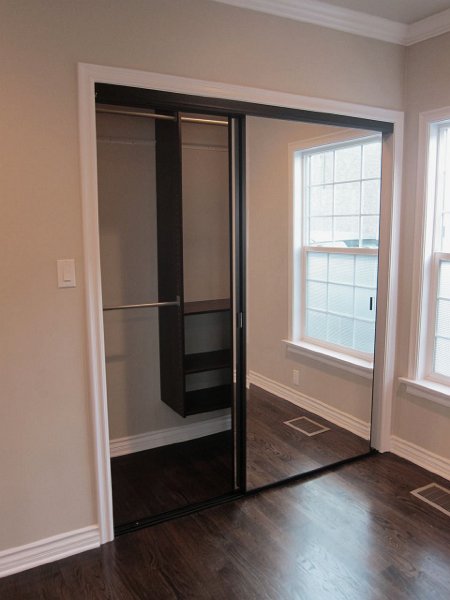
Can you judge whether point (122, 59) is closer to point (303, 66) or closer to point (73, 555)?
point (303, 66)

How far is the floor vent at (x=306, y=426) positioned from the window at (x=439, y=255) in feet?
2.49

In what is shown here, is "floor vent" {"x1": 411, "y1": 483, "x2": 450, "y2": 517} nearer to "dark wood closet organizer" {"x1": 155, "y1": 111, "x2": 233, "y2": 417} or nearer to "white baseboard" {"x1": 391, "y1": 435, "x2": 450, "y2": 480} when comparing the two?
"white baseboard" {"x1": 391, "y1": 435, "x2": 450, "y2": 480}

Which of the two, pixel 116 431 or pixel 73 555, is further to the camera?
pixel 116 431

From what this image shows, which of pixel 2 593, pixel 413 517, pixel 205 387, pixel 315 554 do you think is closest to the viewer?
pixel 2 593

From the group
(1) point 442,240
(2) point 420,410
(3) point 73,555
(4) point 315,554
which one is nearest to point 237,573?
(4) point 315,554

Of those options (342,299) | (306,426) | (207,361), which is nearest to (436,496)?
(306,426)

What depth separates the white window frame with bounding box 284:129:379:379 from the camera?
2697 mm

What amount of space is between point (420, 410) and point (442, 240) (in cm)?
103

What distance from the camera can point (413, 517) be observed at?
8.21 feet

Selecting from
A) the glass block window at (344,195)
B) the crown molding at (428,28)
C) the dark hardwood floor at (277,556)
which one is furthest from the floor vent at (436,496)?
the crown molding at (428,28)

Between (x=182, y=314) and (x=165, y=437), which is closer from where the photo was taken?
(x=182, y=314)

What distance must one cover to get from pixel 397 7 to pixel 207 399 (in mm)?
2319

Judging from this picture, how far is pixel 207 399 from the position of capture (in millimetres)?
2842

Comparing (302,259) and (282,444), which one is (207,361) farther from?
(302,259)
